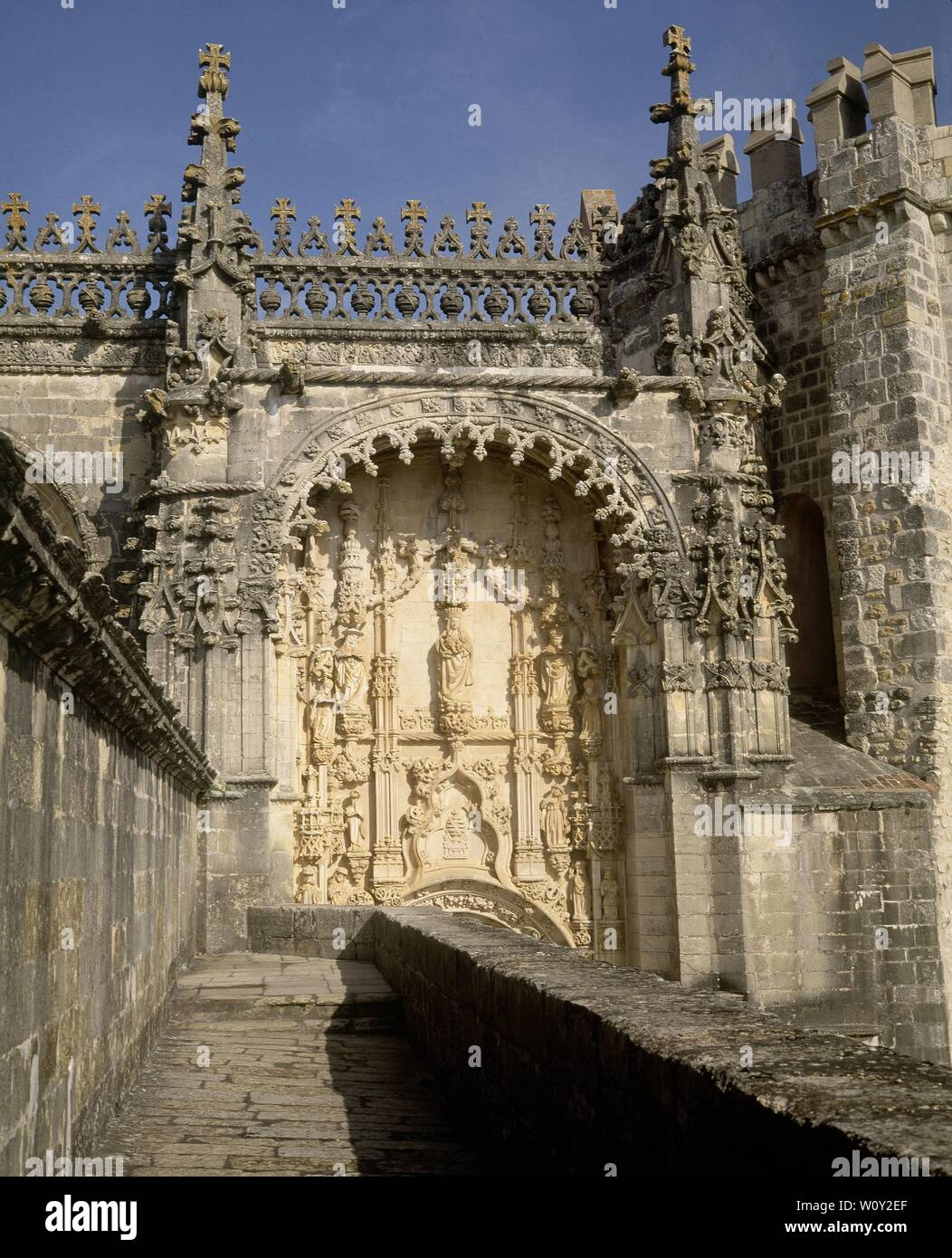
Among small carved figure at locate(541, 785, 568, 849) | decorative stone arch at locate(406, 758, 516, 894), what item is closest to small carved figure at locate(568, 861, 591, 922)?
small carved figure at locate(541, 785, 568, 849)

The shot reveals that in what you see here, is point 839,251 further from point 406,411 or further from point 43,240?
point 43,240

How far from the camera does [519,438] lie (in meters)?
13.7

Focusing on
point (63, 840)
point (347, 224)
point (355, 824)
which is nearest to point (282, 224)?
point (347, 224)

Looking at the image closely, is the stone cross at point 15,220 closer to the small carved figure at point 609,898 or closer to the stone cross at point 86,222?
the stone cross at point 86,222

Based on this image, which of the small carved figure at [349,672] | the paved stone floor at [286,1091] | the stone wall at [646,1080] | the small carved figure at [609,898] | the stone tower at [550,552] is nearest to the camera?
the stone wall at [646,1080]

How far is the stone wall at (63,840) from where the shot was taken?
10.4 ft

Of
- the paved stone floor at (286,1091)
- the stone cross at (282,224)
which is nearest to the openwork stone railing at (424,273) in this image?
the stone cross at (282,224)

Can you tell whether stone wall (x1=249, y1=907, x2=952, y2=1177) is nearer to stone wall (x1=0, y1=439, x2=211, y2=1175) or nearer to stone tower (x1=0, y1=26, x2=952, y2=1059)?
stone wall (x1=0, y1=439, x2=211, y2=1175)

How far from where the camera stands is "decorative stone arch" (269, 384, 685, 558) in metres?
13.5

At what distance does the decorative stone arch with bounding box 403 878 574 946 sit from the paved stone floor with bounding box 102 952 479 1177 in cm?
444

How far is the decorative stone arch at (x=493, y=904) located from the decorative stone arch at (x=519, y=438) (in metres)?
3.75

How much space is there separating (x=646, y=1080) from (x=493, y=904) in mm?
11169

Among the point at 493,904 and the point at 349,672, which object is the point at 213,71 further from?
the point at 493,904
